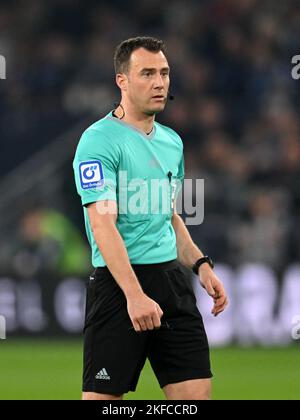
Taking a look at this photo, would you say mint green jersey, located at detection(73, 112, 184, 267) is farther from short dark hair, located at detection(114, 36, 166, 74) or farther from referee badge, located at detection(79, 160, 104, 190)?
short dark hair, located at detection(114, 36, 166, 74)

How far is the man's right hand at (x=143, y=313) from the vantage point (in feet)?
15.4

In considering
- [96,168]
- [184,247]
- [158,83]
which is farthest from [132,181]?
[184,247]

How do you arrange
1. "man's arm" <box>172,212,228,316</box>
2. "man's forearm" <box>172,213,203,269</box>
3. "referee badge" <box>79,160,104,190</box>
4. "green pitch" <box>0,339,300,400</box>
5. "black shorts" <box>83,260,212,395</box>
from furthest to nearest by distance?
"green pitch" <box>0,339,300,400</box>, "man's forearm" <box>172,213,203,269</box>, "man's arm" <box>172,212,228,316</box>, "black shorts" <box>83,260,212,395</box>, "referee badge" <box>79,160,104,190</box>

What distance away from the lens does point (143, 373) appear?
10531mm

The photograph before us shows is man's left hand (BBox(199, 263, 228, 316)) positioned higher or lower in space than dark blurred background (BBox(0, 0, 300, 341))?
lower

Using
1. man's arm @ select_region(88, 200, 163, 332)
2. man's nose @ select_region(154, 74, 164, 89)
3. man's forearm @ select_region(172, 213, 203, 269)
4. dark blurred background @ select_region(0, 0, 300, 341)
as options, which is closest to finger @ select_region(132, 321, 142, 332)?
man's arm @ select_region(88, 200, 163, 332)

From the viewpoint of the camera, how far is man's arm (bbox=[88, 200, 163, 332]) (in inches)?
185

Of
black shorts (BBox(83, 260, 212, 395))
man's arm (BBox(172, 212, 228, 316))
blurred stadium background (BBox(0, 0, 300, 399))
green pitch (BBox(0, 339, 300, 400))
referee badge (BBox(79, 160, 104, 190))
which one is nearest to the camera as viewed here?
referee badge (BBox(79, 160, 104, 190))

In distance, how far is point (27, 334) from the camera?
12.1 meters

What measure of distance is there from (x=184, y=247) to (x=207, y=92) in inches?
390

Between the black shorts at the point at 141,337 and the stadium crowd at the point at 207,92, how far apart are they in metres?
7.42

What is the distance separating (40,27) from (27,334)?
5710 millimetres

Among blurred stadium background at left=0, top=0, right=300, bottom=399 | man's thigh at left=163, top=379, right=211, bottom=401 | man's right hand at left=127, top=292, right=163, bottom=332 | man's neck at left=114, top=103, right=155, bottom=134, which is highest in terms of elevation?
blurred stadium background at left=0, top=0, right=300, bottom=399

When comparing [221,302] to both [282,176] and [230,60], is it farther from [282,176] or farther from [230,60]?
[230,60]
